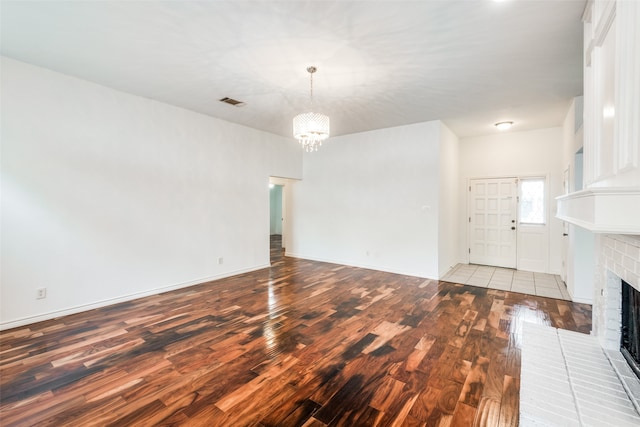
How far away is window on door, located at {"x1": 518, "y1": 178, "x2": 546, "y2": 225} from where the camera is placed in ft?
19.3

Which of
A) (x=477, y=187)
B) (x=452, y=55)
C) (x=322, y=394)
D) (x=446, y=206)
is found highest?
(x=452, y=55)

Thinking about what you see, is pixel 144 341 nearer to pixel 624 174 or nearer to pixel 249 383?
pixel 249 383

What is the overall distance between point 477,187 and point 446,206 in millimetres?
1422

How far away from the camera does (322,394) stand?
207 cm

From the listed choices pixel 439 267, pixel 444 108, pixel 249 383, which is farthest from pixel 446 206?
pixel 249 383

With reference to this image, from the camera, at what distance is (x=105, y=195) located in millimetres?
3873

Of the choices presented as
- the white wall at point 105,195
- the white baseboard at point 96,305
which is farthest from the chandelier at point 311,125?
the white baseboard at point 96,305

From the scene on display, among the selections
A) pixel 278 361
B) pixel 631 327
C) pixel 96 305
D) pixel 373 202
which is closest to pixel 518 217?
pixel 373 202

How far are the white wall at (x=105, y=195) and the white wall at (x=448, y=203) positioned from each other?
3.99 meters

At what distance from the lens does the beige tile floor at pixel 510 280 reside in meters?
4.59

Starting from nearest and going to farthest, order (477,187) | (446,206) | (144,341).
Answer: (144,341), (446,206), (477,187)

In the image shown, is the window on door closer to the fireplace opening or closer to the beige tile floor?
the beige tile floor

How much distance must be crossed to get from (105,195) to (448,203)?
6.06 m

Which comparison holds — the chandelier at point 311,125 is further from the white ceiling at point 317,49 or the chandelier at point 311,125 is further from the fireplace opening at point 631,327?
the fireplace opening at point 631,327
